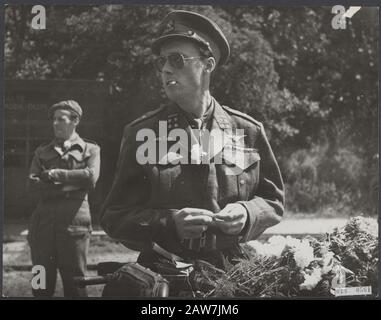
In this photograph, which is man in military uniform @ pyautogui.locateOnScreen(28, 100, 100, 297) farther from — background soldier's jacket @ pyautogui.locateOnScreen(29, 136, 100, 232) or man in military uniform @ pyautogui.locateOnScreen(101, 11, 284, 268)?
man in military uniform @ pyautogui.locateOnScreen(101, 11, 284, 268)

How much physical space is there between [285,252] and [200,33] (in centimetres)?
182

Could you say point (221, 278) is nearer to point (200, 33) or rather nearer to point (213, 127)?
point (213, 127)

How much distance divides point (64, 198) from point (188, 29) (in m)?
1.60

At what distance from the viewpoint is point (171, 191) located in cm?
537

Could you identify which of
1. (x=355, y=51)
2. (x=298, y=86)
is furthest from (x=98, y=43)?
(x=355, y=51)

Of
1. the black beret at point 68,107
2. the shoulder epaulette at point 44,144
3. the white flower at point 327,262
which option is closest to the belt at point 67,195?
the shoulder epaulette at point 44,144

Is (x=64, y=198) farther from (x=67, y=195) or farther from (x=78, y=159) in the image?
(x=78, y=159)

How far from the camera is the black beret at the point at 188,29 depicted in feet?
17.9

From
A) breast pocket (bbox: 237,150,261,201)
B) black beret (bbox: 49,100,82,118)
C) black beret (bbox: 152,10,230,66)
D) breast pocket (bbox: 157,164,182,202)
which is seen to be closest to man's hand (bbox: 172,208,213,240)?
breast pocket (bbox: 157,164,182,202)

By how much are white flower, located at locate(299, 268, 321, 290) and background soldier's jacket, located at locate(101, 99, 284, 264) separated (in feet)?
1.66

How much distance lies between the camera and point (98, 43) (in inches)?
219

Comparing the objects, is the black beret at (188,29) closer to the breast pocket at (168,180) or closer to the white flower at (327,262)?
the breast pocket at (168,180)

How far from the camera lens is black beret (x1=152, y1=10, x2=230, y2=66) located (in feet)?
17.9
